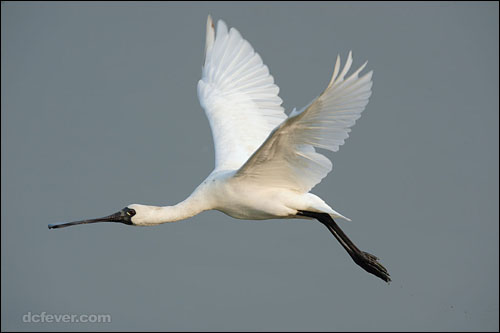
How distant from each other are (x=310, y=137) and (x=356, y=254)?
85.9 inches

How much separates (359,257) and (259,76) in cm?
315

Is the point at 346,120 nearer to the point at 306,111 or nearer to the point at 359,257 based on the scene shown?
the point at 306,111

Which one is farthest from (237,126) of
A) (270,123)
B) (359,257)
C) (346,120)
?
(346,120)

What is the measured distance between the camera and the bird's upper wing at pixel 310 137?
834cm

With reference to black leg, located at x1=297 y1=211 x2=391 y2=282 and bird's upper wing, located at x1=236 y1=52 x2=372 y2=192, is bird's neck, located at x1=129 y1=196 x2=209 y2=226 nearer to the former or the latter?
bird's upper wing, located at x1=236 y1=52 x2=372 y2=192

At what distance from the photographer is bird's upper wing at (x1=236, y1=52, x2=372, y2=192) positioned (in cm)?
834

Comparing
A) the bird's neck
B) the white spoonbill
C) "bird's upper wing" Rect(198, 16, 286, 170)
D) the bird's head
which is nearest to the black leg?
the white spoonbill

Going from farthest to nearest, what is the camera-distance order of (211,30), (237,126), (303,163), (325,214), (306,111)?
(211,30) → (237,126) → (325,214) → (303,163) → (306,111)

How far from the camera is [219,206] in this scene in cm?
1013

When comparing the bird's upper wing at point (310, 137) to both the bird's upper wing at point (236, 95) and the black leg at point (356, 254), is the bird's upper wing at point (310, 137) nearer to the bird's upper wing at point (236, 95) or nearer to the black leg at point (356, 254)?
the black leg at point (356, 254)

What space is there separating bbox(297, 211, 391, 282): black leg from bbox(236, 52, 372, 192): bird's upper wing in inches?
23.0

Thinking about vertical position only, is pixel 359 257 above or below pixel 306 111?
below

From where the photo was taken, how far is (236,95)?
12297 mm

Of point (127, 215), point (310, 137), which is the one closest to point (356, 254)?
point (310, 137)
